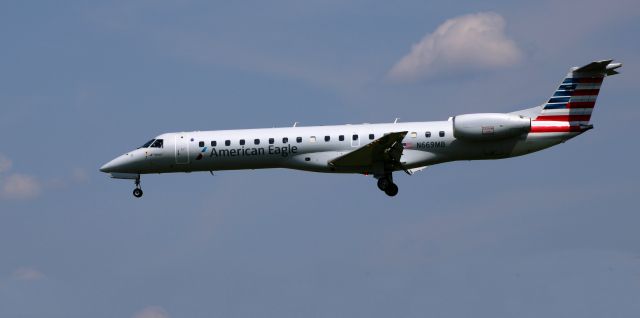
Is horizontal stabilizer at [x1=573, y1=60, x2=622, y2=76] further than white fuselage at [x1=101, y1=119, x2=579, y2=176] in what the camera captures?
No

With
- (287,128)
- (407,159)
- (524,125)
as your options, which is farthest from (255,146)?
(524,125)

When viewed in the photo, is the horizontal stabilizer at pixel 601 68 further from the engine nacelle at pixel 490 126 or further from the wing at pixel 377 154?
the wing at pixel 377 154

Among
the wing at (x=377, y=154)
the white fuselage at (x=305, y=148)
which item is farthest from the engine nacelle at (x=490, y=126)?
the wing at (x=377, y=154)

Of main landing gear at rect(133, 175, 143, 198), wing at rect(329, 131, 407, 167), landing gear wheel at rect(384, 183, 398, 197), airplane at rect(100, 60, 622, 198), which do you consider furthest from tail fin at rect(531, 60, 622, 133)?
main landing gear at rect(133, 175, 143, 198)

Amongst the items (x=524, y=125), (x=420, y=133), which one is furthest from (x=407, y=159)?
(x=524, y=125)

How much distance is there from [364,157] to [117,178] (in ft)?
Answer: 32.2

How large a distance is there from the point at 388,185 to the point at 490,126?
433 centimetres

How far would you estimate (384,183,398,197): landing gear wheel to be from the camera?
49.6 metres

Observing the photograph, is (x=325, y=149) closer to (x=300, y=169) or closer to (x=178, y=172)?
(x=300, y=169)

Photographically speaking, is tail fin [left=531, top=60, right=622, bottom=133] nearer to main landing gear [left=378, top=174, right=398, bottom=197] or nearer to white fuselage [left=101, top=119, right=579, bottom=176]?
white fuselage [left=101, top=119, right=579, bottom=176]

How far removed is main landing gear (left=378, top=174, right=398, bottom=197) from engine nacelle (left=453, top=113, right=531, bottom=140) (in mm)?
3038

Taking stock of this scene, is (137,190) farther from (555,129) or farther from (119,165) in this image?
(555,129)

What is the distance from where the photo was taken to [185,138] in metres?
50.8

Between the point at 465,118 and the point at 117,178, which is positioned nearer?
the point at 465,118
